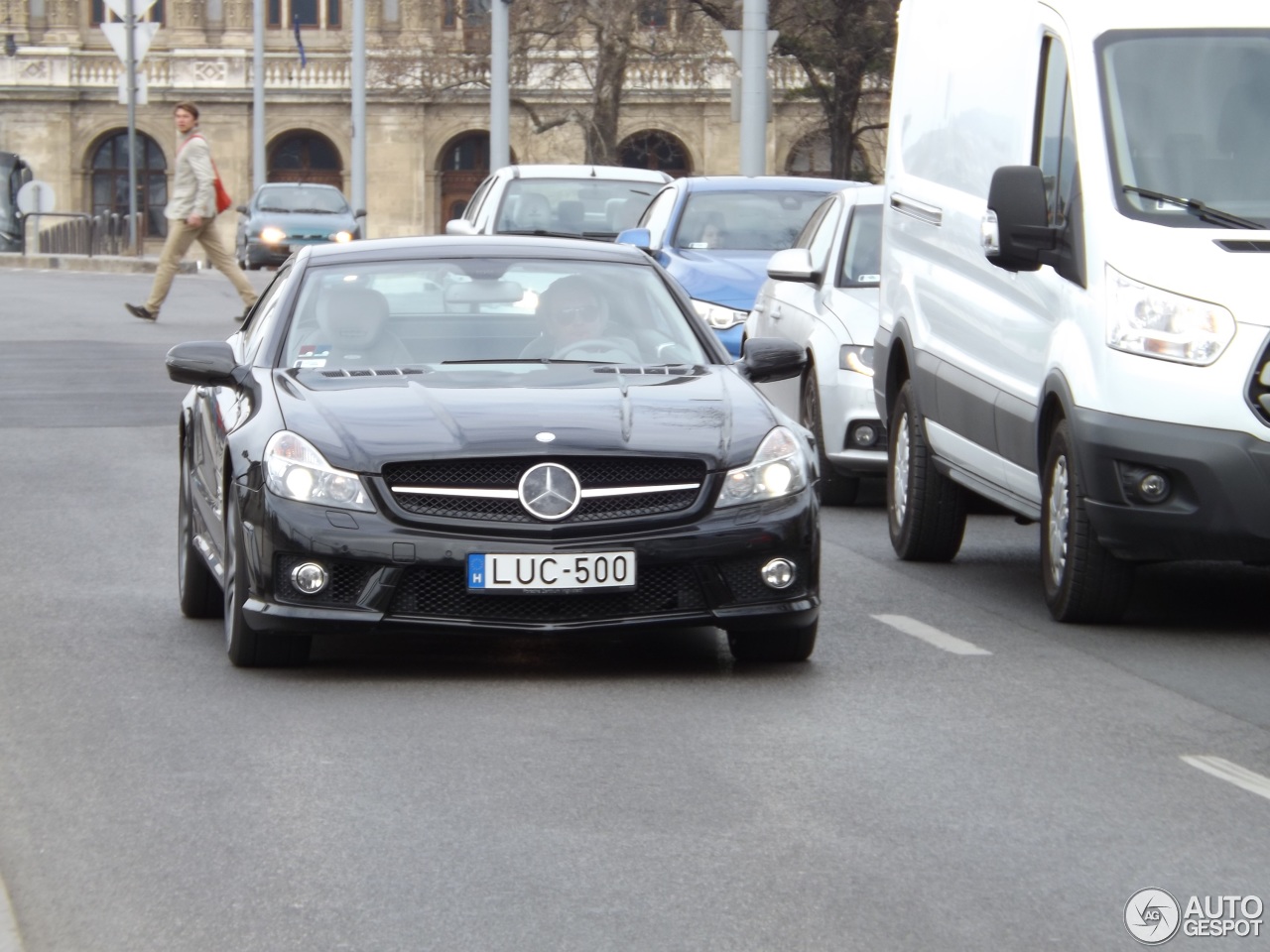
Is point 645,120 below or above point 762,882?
below

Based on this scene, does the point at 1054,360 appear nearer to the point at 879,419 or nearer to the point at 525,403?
the point at 525,403

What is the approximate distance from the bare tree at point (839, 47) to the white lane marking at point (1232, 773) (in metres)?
27.3

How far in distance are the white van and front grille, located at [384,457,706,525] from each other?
179 centimetres

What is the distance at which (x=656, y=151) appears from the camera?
258ft

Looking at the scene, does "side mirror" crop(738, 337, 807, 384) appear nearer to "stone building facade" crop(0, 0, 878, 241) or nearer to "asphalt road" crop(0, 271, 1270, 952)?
"asphalt road" crop(0, 271, 1270, 952)

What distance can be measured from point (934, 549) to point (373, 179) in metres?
67.6

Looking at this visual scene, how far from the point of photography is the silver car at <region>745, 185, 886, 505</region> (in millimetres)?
13062

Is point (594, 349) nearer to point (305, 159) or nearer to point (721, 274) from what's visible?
point (721, 274)

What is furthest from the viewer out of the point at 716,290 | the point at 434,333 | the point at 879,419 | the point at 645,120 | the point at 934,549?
the point at 645,120

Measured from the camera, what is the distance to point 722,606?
759 centimetres

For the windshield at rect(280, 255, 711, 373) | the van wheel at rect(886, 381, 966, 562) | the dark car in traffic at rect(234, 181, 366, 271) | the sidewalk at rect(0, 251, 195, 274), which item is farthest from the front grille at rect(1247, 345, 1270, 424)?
the sidewalk at rect(0, 251, 195, 274)

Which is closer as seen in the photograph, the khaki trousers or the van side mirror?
the van side mirror

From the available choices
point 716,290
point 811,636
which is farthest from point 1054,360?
point 716,290

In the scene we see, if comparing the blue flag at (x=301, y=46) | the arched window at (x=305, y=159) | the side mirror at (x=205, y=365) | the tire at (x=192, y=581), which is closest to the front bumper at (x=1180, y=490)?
the side mirror at (x=205, y=365)
